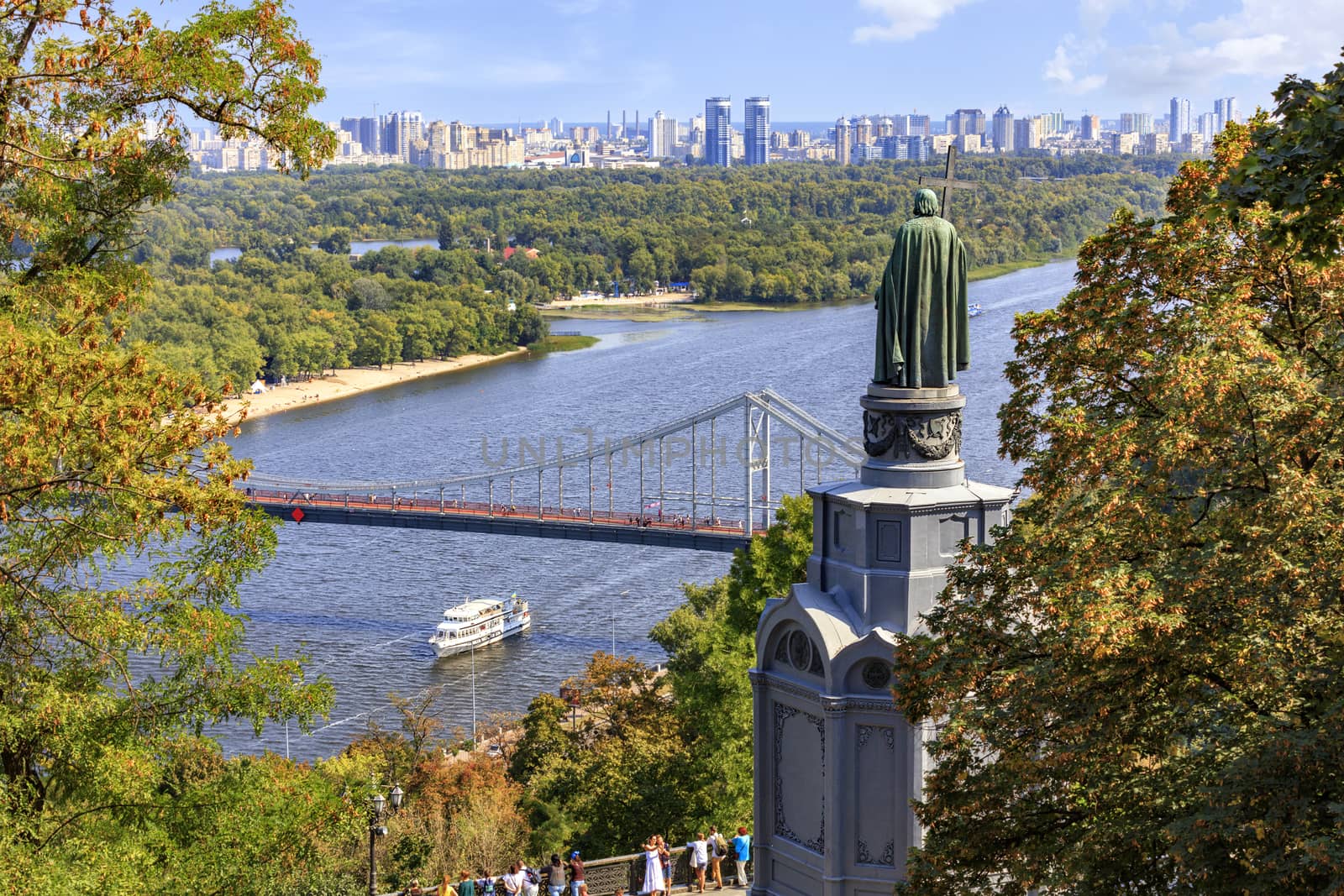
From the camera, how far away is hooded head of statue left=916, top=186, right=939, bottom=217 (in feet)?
27.7

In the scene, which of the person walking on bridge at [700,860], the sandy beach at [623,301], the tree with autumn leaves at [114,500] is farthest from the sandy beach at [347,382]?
the tree with autumn leaves at [114,500]

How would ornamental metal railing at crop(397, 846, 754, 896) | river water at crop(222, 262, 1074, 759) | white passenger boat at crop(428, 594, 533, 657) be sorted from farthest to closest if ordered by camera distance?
white passenger boat at crop(428, 594, 533, 657), river water at crop(222, 262, 1074, 759), ornamental metal railing at crop(397, 846, 754, 896)

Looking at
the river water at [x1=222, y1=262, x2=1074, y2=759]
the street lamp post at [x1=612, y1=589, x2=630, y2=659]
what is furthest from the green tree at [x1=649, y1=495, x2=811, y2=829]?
the street lamp post at [x1=612, y1=589, x2=630, y2=659]

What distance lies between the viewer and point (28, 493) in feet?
22.7

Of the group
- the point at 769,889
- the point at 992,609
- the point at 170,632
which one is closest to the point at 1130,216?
the point at 992,609

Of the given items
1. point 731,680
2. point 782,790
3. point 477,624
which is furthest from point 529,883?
point 477,624

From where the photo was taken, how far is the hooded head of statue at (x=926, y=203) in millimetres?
8453

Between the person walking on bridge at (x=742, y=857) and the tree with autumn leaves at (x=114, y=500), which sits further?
the person walking on bridge at (x=742, y=857)

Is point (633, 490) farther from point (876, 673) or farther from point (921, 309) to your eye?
point (876, 673)

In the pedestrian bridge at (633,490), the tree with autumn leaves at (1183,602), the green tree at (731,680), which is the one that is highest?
the tree with autumn leaves at (1183,602)

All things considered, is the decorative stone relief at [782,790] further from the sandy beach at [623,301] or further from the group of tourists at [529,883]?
the sandy beach at [623,301]

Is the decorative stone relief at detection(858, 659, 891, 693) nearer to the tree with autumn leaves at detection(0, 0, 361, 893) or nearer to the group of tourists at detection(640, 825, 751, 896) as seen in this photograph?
the tree with autumn leaves at detection(0, 0, 361, 893)

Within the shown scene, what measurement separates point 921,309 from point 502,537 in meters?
36.7

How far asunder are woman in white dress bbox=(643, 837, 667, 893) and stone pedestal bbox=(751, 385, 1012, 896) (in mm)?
3197
